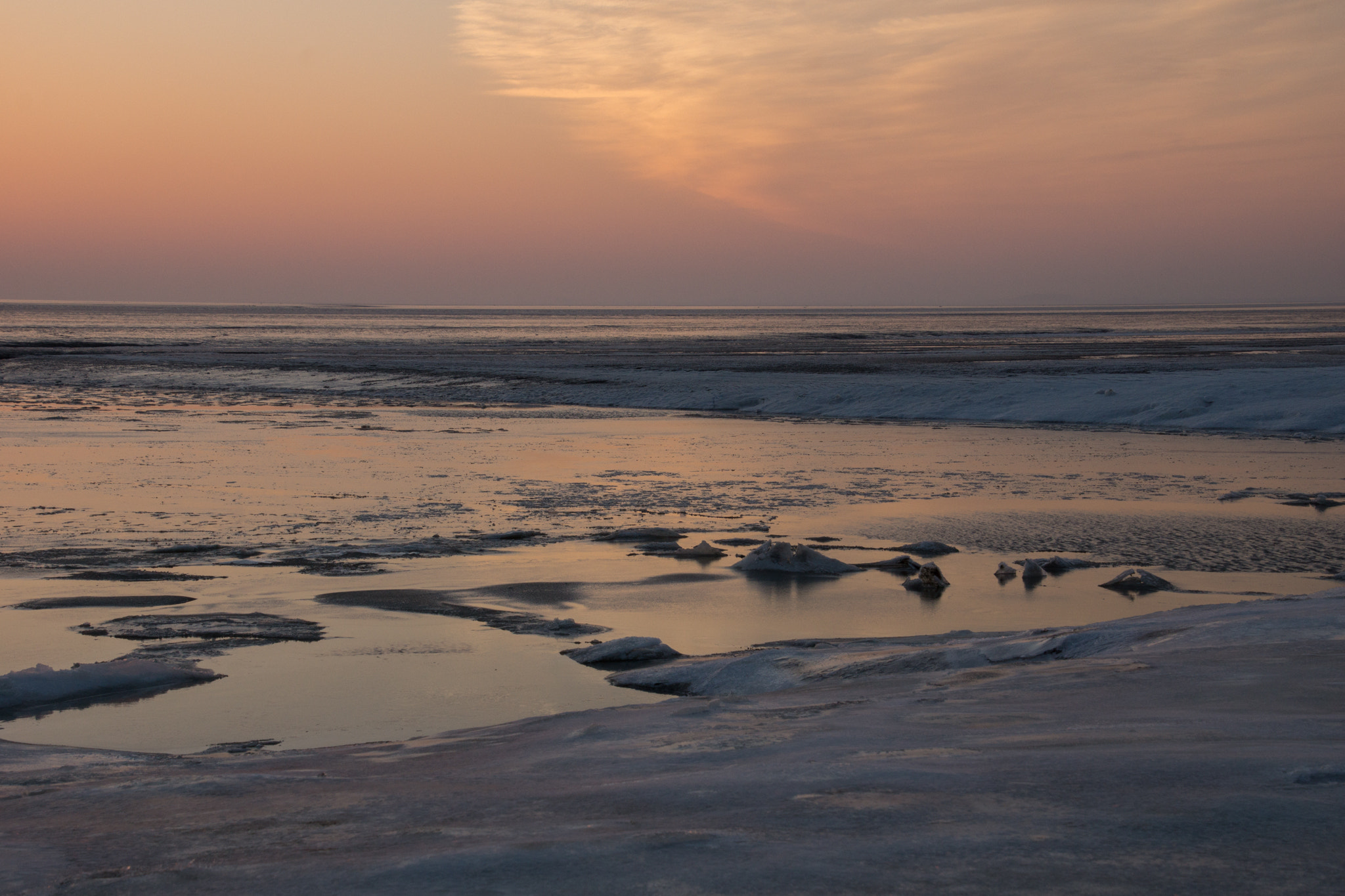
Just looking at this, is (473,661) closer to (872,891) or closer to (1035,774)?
(1035,774)

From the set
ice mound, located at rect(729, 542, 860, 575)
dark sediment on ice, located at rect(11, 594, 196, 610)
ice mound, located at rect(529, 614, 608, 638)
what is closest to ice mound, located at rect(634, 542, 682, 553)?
ice mound, located at rect(729, 542, 860, 575)

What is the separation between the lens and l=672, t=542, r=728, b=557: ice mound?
9477mm

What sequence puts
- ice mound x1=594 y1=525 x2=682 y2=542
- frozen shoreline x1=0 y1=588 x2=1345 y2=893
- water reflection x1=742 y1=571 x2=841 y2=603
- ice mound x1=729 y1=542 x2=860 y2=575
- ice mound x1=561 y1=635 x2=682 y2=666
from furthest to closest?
1. ice mound x1=594 y1=525 x2=682 y2=542
2. ice mound x1=729 y1=542 x2=860 y2=575
3. water reflection x1=742 y1=571 x2=841 y2=603
4. ice mound x1=561 y1=635 x2=682 y2=666
5. frozen shoreline x1=0 y1=588 x2=1345 y2=893

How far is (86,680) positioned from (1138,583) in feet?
22.5

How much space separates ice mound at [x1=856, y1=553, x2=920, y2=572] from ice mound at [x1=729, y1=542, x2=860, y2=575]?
187 mm

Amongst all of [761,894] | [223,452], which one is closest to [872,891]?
[761,894]

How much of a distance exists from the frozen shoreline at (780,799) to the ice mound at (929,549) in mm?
4634

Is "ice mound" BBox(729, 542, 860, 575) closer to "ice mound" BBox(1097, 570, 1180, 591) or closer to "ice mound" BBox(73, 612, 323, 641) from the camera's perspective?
"ice mound" BBox(1097, 570, 1180, 591)

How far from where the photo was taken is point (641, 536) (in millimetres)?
10305

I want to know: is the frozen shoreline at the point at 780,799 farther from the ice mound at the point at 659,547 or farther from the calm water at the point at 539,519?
the ice mound at the point at 659,547

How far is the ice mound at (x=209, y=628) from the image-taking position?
22.3 feet

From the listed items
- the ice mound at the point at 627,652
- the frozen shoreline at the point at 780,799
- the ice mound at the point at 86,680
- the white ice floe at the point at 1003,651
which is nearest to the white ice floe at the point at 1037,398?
the white ice floe at the point at 1003,651

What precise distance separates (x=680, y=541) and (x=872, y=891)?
7.69 metres

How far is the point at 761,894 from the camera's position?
255 cm
